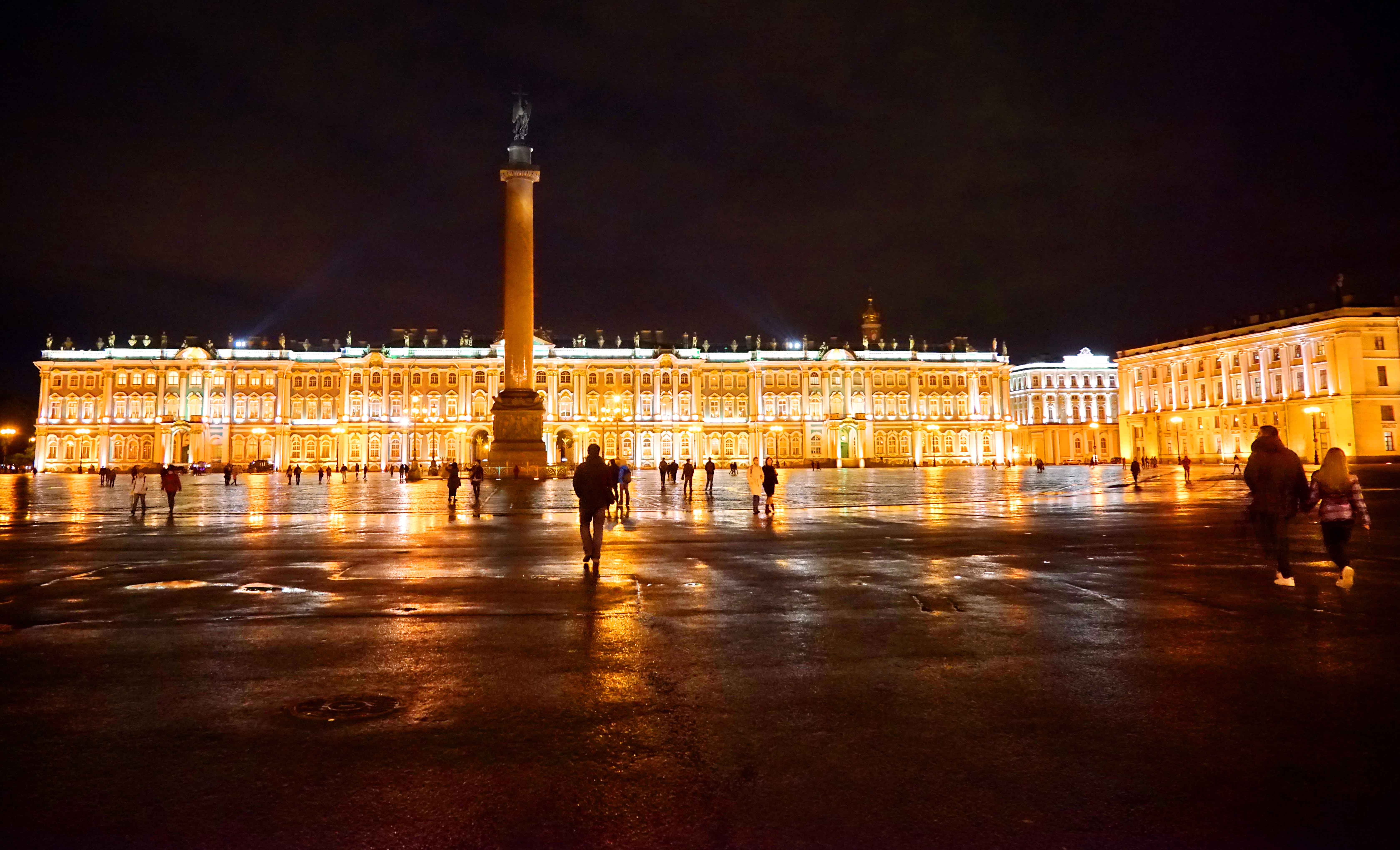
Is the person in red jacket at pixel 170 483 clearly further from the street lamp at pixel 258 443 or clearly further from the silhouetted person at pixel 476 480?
the street lamp at pixel 258 443

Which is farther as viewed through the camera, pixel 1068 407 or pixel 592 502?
pixel 1068 407

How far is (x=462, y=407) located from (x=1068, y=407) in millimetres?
67374

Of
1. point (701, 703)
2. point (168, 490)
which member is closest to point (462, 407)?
point (168, 490)

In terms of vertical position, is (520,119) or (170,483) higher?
(520,119)

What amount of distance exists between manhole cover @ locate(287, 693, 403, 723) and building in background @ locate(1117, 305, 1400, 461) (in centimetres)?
5902

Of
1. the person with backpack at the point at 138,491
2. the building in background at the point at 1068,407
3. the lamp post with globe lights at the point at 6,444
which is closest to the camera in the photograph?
the person with backpack at the point at 138,491

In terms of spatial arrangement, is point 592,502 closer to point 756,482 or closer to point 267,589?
point 267,589

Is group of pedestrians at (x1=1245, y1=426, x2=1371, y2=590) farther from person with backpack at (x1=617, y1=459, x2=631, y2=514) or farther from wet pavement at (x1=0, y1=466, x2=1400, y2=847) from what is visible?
person with backpack at (x1=617, y1=459, x2=631, y2=514)

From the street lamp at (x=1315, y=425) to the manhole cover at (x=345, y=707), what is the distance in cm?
7208

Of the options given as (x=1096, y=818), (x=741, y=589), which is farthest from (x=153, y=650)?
(x=1096, y=818)

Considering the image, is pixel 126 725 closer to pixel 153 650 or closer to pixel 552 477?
pixel 153 650

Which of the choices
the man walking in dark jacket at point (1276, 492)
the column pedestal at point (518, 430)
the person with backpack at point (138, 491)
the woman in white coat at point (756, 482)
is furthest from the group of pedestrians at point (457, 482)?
the man walking in dark jacket at point (1276, 492)

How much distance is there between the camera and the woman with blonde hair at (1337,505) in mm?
8672

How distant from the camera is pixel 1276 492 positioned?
8.77 m
